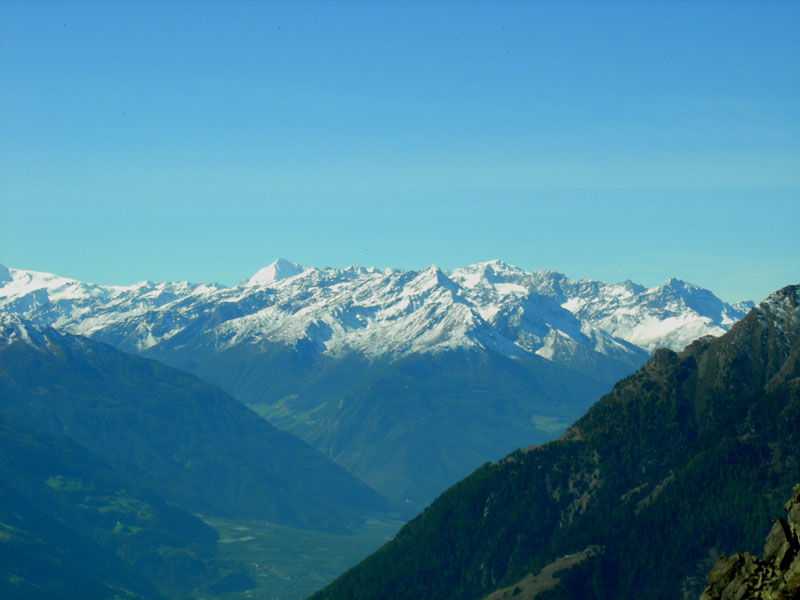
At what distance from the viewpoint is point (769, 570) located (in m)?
78.6

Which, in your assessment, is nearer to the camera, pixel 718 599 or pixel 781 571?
pixel 781 571

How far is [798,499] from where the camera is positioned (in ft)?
253

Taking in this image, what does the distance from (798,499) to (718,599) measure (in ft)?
36.6

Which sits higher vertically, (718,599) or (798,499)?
(798,499)

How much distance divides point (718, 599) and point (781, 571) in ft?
24.7

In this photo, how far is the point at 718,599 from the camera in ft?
272

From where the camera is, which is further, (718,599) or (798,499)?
(718,599)

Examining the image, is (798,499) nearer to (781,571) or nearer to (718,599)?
(781,571)

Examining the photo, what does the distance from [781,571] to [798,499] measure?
5238 mm

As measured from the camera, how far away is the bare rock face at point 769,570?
75.1 m

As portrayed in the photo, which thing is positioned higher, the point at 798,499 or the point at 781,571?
the point at 798,499

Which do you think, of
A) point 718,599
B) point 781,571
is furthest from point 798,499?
point 718,599

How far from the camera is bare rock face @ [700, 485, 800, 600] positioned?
75125 mm
